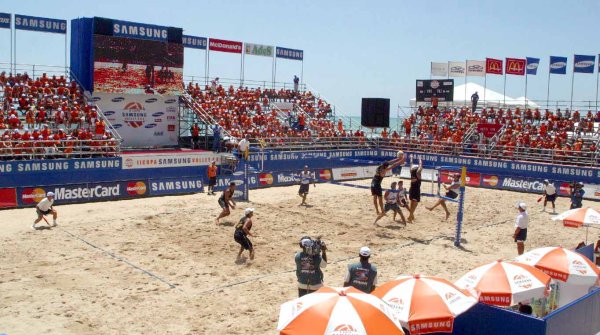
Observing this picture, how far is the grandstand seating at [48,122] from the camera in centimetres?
2269

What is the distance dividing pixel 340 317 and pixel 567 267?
500 centimetres

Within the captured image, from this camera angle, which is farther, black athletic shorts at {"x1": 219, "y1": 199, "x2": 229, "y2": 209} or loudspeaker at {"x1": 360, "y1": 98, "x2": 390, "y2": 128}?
loudspeaker at {"x1": 360, "y1": 98, "x2": 390, "y2": 128}

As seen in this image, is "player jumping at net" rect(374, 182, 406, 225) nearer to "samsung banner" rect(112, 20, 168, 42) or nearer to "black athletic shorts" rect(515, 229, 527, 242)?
"black athletic shorts" rect(515, 229, 527, 242)

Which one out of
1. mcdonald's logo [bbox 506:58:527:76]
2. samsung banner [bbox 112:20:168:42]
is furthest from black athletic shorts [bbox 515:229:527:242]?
mcdonald's logo [bbox 506:58:527:76]

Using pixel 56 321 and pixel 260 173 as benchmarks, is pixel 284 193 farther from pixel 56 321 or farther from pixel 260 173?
pixel 56 321

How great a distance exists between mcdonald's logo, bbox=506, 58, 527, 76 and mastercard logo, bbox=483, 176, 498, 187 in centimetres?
1345

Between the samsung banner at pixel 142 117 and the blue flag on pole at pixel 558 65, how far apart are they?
23.5m

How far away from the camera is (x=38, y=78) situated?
27.2 meters

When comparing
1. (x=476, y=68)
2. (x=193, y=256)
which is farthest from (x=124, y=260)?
(x=476, y=68)

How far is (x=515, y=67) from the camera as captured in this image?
126 ft

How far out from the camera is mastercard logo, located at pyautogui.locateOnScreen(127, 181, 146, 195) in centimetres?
2177

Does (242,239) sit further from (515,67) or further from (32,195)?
(515,67)

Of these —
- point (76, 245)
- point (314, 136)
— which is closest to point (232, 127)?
point (314, 136)

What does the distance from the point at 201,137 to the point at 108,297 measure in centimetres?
2150
